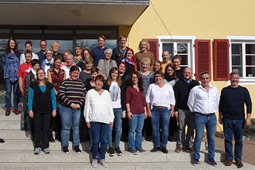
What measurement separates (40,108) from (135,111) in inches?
71.3

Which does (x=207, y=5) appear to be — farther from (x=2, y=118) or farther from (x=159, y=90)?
(x=2, y=118)

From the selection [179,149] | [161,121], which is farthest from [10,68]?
[179,149]

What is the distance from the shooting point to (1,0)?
619 centimetres

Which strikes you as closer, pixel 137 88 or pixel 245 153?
pixel 137 88

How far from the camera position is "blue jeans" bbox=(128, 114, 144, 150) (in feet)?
18.0

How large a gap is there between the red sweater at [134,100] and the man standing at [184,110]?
81 centimetres

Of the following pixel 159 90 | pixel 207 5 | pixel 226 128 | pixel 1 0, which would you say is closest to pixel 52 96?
pixel 159 90

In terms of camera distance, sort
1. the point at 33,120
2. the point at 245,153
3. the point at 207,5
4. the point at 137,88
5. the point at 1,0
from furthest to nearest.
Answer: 1. the point at 207,5
2. the point at 245,153
3. the point at 1,0
4. the point at 137,88
5. the point at 33,120

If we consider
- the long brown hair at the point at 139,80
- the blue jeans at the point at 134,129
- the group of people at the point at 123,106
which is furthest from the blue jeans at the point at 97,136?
the long brown hair at the point at 139,80

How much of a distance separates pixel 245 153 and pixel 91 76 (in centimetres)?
419

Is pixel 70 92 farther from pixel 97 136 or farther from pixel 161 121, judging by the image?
pixel 161 121

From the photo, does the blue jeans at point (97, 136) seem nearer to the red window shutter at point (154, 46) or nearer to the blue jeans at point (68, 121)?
the blue jeans at point (68, 121)

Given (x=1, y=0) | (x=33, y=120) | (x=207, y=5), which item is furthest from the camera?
(x=207, y=5)

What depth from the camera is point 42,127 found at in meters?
5.34
